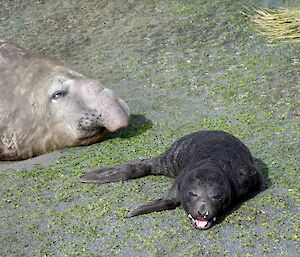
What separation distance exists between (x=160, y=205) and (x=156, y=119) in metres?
1.89

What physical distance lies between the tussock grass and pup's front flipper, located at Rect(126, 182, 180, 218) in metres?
3.43

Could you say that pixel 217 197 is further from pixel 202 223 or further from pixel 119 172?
pixel 119 172

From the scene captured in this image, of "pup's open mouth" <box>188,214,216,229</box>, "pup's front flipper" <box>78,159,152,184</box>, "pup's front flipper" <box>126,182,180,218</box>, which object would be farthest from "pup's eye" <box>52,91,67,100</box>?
"pup's open mouth" <box>188,214,216,229</box>

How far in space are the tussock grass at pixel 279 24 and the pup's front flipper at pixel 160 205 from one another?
343 centimetres

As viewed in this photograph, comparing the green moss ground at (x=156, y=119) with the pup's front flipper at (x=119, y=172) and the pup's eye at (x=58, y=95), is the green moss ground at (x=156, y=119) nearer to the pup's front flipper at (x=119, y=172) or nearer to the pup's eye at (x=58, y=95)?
the pup's front flipper at (x=119, y=172)

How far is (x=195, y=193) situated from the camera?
13.8ft

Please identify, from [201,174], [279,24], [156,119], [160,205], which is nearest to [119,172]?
[160,205]

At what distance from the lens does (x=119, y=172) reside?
16.3ft

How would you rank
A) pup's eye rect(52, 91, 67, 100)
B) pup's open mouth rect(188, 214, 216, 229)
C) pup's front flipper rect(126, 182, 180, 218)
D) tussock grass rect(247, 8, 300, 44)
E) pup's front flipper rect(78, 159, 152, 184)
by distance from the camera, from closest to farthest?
pup's open mouth rect(188, 214, 216, 229), pup's front flipper rect(126, 182, 180, 218), pup's front flipper rect(78, 159, 152, 184), pup's eye rect(52, 91, 67, 100), tussock grass rect(247, 8, 300, 44)

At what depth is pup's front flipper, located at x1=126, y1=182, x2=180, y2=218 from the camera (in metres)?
4.39

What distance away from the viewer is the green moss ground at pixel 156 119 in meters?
4.18

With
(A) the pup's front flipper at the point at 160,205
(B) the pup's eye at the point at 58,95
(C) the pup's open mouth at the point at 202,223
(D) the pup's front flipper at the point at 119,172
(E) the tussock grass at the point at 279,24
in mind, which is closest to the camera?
(C) the pup's open mouth at the point at 202,223

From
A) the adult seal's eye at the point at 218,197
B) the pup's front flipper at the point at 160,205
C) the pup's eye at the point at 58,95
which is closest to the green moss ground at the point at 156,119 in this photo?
the pup's front flipper at the point at 160,205

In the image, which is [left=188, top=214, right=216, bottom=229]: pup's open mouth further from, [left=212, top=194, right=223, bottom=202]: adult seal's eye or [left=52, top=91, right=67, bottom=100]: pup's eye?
[left=52, top=91, right=67, bottom=100]: pup's eye
